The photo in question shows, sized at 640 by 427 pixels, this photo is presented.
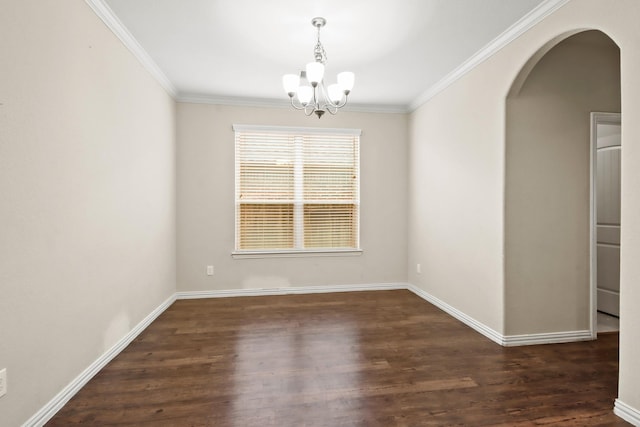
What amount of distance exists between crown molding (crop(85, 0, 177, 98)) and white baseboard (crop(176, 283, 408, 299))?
265cm

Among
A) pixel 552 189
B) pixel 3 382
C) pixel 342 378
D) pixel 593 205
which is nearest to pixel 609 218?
pixel 593 205

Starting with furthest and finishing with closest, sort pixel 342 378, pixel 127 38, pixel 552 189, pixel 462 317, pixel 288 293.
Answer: pixel 288 293, pixel 462 317, pixel 552 189, pixel 127 38, pixel 342 378

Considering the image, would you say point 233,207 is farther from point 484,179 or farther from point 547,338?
point 547,338

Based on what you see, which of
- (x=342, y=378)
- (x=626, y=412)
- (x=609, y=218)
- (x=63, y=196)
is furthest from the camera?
(x=609, y=218)

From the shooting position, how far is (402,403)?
209 centimetres

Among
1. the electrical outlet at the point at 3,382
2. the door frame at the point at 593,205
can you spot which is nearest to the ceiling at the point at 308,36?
the door frame at the point at 593,205

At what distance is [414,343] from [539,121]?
2265mm

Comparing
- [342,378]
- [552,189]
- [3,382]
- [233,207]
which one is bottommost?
[342,378]

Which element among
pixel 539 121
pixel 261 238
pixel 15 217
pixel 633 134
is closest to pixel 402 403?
pixel 633 134

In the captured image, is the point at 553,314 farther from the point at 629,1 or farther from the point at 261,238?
the point at 261,238

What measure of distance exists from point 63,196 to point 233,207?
261cm

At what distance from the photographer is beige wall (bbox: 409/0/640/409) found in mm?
1910

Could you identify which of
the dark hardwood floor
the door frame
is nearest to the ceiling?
the door frame

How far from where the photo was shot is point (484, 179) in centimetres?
323
